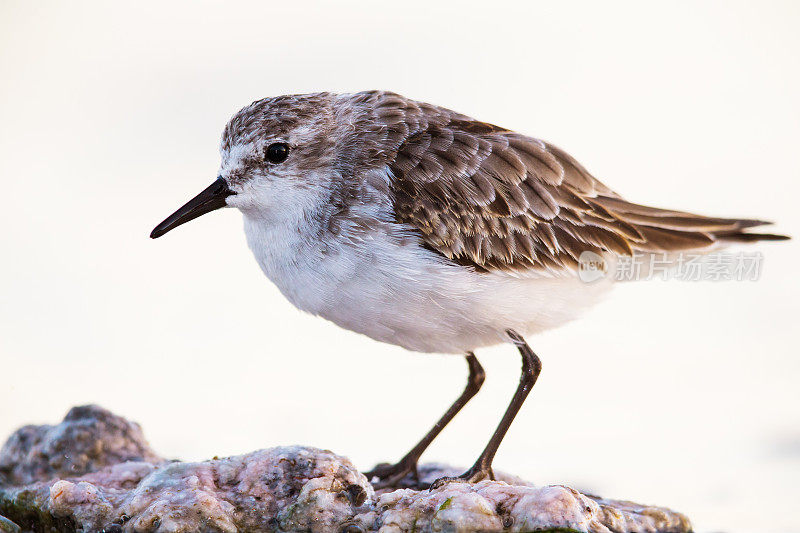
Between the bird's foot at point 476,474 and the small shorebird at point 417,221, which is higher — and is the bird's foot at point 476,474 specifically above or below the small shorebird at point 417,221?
below

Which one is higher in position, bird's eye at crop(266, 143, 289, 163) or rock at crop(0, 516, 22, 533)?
bird's eye at crop(266, 143, 289, 163)

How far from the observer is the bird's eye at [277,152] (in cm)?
585

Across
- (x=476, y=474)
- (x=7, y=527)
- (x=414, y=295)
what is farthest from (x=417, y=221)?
(x=7, y=527)

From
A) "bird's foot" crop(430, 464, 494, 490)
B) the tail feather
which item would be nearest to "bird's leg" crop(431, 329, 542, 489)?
"bird's foot" crop(430, 464, 494, 490)

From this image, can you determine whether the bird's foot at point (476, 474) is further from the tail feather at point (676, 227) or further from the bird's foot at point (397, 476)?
the tail feather at point (676, 227)

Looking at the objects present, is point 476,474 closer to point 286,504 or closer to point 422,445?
point 422,445

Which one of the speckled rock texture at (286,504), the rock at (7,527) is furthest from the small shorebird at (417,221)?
the rock at (7,527)

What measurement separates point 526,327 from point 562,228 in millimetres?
743

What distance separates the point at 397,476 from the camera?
6.54 metres

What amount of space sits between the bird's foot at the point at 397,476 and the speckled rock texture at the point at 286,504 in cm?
133

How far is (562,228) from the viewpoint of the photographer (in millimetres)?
6117

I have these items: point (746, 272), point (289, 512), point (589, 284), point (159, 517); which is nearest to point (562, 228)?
point (589, 284)

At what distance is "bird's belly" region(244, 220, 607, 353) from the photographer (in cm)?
546

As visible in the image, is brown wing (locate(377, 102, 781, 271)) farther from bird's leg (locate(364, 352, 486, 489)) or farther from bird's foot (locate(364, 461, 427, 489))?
bird's foot (locate(364, 461, 427, 489))
